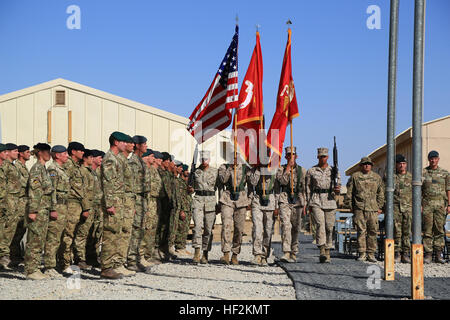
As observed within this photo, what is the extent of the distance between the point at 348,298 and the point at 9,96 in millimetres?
17007

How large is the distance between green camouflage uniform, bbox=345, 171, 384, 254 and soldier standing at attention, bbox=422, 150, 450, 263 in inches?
38.8

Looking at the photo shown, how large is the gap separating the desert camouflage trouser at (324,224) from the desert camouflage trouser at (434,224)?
2.14 metres

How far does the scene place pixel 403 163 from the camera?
14117 mm

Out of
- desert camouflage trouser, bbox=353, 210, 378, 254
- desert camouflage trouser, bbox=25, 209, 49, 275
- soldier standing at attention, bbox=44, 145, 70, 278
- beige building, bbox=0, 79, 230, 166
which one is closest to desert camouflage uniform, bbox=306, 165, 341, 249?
desert camouflage trouser, bbox=353, 210, 378, 254

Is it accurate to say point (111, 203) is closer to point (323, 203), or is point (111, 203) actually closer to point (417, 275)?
point (417, 275)

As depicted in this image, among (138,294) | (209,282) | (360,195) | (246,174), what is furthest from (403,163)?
(138,294)

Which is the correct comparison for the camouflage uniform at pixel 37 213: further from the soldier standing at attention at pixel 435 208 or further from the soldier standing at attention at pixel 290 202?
the soldier standing at attention at pixel 435 208

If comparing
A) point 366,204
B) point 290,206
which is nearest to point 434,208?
point 366,204

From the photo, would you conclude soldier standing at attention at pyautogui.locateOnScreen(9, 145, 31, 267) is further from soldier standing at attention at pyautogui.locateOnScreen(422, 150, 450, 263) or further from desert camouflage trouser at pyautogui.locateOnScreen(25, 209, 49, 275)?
soldier standing at attention at pyautogui.locateOnScreen(422, 150, 450, 263)

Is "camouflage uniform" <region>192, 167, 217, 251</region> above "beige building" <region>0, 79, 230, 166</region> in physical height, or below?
below

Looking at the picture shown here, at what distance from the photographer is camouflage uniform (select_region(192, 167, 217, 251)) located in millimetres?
13586

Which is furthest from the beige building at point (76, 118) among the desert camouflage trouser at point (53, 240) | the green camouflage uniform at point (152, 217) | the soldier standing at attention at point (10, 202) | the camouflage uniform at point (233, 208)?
the desert camouflage trouser at point (53, 240)

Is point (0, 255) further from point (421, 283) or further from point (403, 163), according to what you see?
point (403, 163)

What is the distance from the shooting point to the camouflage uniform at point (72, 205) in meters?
11.4
